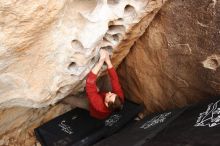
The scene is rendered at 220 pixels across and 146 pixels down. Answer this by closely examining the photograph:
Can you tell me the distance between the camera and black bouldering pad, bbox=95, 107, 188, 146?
1.82m

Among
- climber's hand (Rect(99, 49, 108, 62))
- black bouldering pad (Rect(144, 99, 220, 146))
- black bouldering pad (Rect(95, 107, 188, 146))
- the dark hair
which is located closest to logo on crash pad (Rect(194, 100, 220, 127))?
black bouldering pad (Rect(144, 99, 220, 146))

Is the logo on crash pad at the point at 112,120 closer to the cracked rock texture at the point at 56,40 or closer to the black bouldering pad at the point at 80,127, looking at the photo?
the black bouldering pad at the point at 80,127

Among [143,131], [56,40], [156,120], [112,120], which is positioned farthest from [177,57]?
[56,40]

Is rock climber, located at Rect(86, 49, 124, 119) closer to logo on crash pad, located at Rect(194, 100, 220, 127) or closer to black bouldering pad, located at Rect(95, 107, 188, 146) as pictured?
black bouldering pad, located at Rect(95, 107, 188, 146)

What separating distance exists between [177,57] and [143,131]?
19.7 inches

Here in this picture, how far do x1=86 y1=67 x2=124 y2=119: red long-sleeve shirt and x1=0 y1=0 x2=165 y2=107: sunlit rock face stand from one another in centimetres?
8

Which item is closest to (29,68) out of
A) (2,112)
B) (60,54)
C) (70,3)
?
(60,54)

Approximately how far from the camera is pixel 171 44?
2.11 metres

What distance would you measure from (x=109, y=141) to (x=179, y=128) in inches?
16.2

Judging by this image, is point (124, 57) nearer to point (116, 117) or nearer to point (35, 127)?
point (116, 117)

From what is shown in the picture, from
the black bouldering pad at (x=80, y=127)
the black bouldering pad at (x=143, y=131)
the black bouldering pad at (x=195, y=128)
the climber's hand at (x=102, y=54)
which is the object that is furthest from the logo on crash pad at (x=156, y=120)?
the climber's hand at (x=102, y=54)

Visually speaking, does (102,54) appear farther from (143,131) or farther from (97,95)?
(143,131)

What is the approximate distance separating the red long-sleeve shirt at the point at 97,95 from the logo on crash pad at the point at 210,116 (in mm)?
598

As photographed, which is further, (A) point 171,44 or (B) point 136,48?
(B) point 136,48
